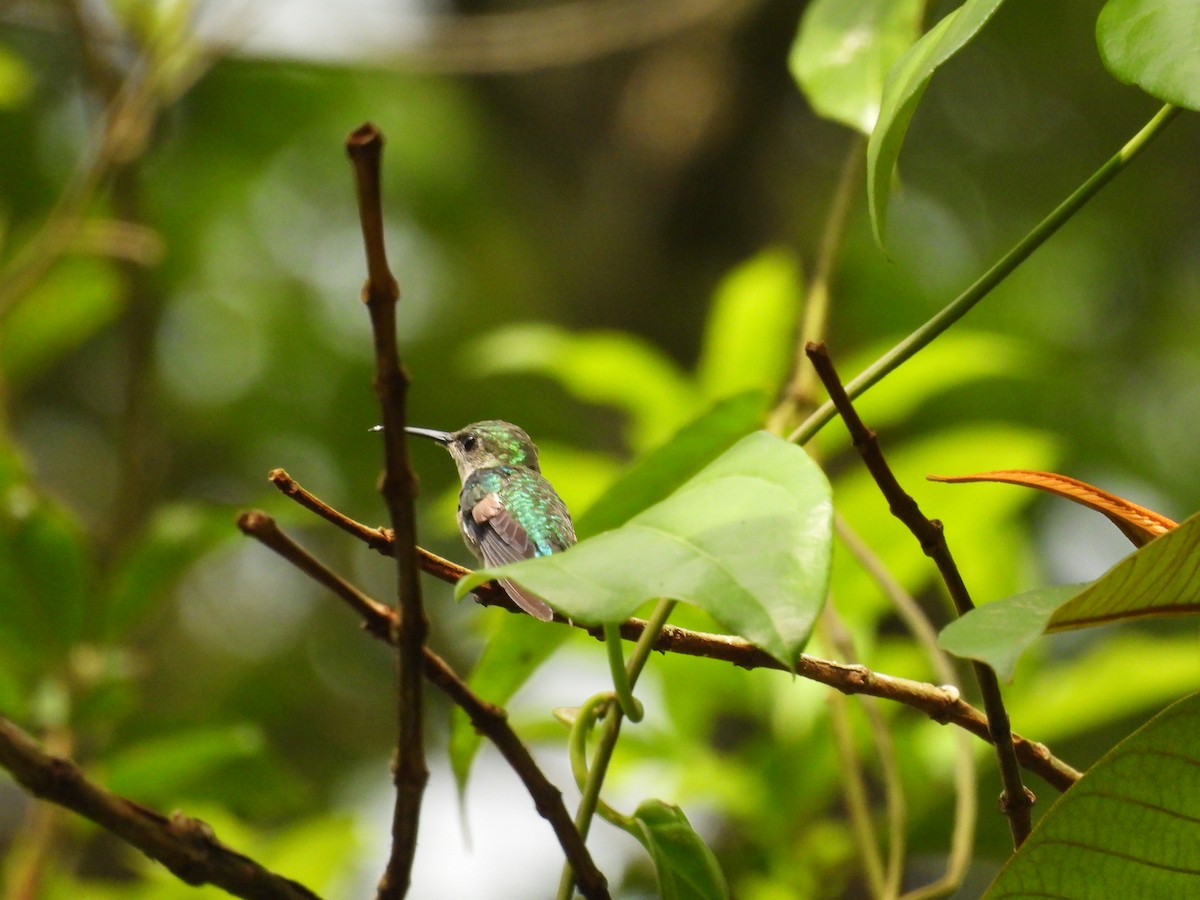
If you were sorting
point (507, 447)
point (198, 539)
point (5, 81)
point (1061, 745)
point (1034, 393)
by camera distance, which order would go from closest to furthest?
point (507, 447)
point (198, 539)
point (5, 81)
point (1061, 745)
point (1034, 393)

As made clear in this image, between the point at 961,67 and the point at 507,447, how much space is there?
22.2ft

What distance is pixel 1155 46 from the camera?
1.03m

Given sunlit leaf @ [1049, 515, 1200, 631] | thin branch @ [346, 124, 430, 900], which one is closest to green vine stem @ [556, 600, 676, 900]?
thin branch @ [346, 124, 430, 900]

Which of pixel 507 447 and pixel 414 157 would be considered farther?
pixel 414 157

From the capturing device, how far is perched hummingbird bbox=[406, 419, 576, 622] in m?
1.97

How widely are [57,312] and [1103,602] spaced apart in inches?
122

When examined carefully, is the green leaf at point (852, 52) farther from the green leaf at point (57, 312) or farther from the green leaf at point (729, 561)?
the green leaf at point (57, 312)

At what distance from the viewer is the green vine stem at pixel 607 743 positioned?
1.01 metres

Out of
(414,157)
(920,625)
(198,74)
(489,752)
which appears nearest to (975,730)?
(920,625)

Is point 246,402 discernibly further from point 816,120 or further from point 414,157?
point 816,120

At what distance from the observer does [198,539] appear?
8.45ft

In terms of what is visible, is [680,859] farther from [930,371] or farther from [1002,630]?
→ [930,371]

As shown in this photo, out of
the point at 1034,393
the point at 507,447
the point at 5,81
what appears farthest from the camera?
the point at 1034,393

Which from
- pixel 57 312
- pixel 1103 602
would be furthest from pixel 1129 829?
pixel 57 312
